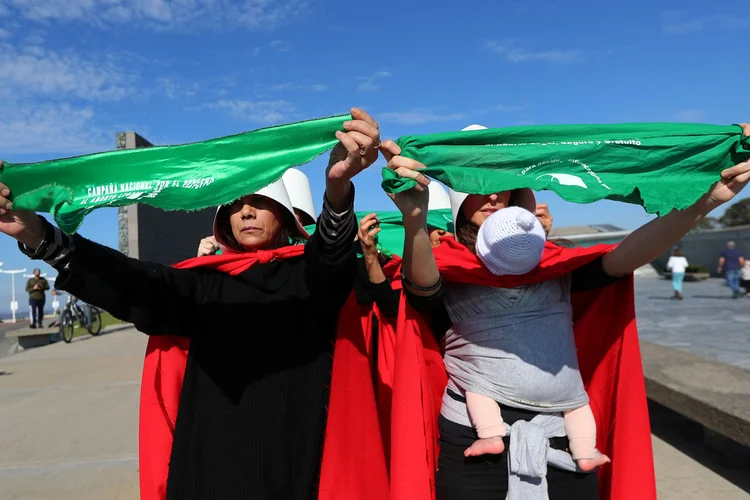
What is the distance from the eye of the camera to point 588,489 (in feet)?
6.10

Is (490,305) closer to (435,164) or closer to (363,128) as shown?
(435,164)

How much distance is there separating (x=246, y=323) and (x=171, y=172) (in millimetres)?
556

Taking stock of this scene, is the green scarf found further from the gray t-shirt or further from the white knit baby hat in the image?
the gray t-shirt

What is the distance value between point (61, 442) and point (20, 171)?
4.05m

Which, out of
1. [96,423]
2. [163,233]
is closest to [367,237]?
[96,423]

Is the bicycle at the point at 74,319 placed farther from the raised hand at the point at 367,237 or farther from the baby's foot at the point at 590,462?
the baby's foot at the point at 590,462

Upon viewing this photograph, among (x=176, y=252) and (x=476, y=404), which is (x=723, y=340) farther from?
(x=176, y=252)

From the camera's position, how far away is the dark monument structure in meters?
17.9

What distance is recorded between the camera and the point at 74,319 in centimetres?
1328

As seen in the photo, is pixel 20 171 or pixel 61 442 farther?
pixel 61 442

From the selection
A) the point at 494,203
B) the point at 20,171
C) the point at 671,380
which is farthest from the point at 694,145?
the point at 671,380

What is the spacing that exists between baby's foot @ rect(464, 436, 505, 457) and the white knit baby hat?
521 millimetres

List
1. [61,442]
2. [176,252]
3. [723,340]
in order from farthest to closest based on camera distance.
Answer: [176,252], [723,340], [61,442]

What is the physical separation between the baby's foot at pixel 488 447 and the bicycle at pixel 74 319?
40.5ft
